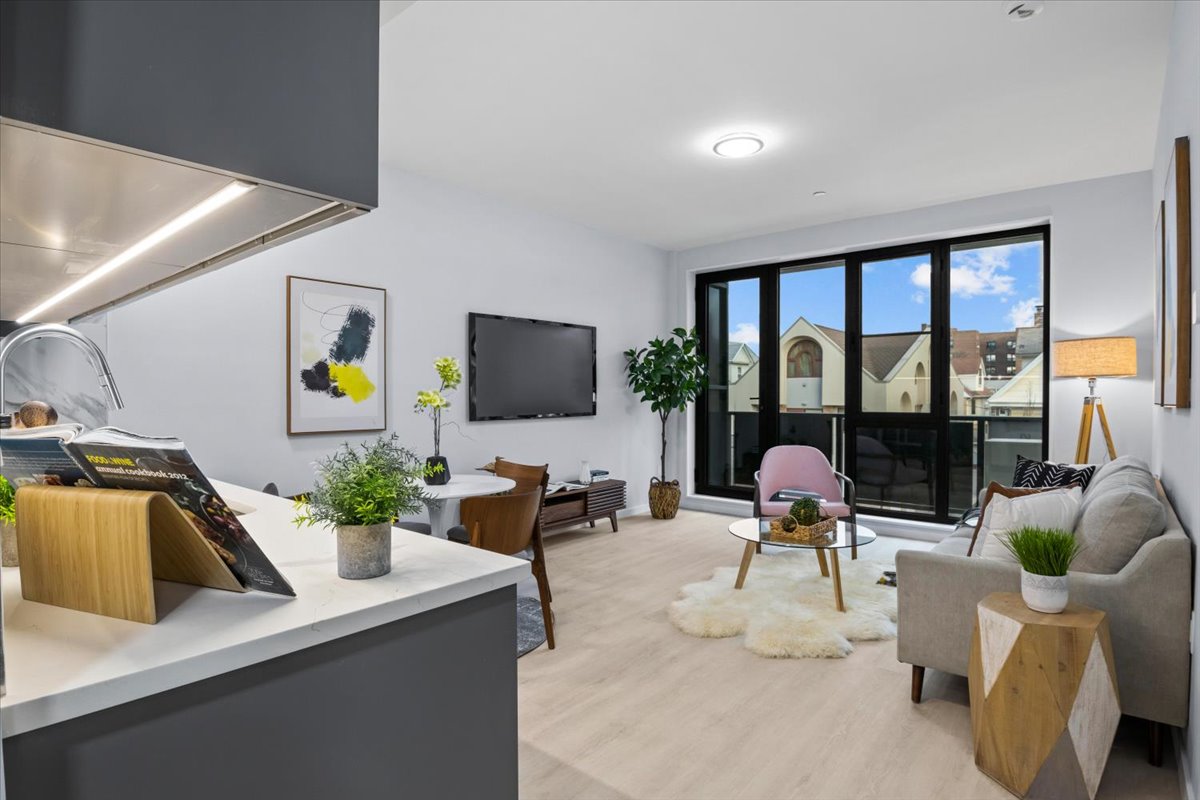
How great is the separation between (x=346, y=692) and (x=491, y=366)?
157 inches

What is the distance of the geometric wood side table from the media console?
3.31 meters

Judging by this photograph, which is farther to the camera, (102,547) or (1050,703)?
(1050,703)

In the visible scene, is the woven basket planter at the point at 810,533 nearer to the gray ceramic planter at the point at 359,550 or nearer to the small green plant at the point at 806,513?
the small green plant at the point at 806,513

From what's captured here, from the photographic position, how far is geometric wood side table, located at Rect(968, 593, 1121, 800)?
188 centimetres

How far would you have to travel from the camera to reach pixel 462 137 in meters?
3.78

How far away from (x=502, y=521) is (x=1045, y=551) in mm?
2011

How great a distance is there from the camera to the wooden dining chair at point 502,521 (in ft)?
9.42

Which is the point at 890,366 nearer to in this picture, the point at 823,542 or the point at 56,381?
the point at 823,542

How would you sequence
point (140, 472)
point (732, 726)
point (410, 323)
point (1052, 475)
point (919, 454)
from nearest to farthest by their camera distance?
1. point (140, 472)
2. point (732, 726)
3. point (1052, 475)
4. point (410, 323)
5. point (919, 454)

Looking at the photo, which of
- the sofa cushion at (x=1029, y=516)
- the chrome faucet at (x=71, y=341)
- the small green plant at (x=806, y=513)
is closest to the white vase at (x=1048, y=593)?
the sofa cushion at (x=1029, y=516)

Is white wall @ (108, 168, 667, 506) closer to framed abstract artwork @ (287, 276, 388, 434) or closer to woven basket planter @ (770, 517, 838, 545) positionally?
framed abstract artwork @ (287, 276, 388, 434)

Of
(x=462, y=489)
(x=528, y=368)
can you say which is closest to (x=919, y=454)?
(x=528, y=368)

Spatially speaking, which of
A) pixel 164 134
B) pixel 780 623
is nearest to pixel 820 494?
pixel 780 623

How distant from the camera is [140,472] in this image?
91 centimetres
